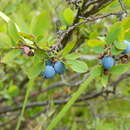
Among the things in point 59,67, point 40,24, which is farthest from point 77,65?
point 40,24

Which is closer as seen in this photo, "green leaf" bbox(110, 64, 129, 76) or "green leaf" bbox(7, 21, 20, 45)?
"green leaf" bbox(7, 21, 20, 45)

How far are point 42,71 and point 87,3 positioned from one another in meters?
0.32

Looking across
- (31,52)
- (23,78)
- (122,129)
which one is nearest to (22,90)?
(23,78)

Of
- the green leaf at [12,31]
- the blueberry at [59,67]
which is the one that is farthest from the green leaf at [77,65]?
the green leaf at [12,31]

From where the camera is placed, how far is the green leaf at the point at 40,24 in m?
0.90

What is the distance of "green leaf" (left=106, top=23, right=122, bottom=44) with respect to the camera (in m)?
0.97

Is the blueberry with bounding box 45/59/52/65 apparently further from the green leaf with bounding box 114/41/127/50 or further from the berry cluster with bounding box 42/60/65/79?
the green leaf with bounding box 114/41/127/50

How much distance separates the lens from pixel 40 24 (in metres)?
0.94

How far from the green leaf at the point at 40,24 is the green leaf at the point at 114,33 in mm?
179

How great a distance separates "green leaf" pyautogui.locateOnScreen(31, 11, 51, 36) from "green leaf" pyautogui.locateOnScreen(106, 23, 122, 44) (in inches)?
7.0

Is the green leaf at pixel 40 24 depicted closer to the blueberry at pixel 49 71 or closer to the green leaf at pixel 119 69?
the blueberry at pixel 49 71

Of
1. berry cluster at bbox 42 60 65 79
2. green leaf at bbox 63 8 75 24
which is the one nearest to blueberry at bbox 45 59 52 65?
berry cluster at bbox 42 60 65 79

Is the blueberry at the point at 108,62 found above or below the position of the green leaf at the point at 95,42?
below

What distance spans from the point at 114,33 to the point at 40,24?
211mm
